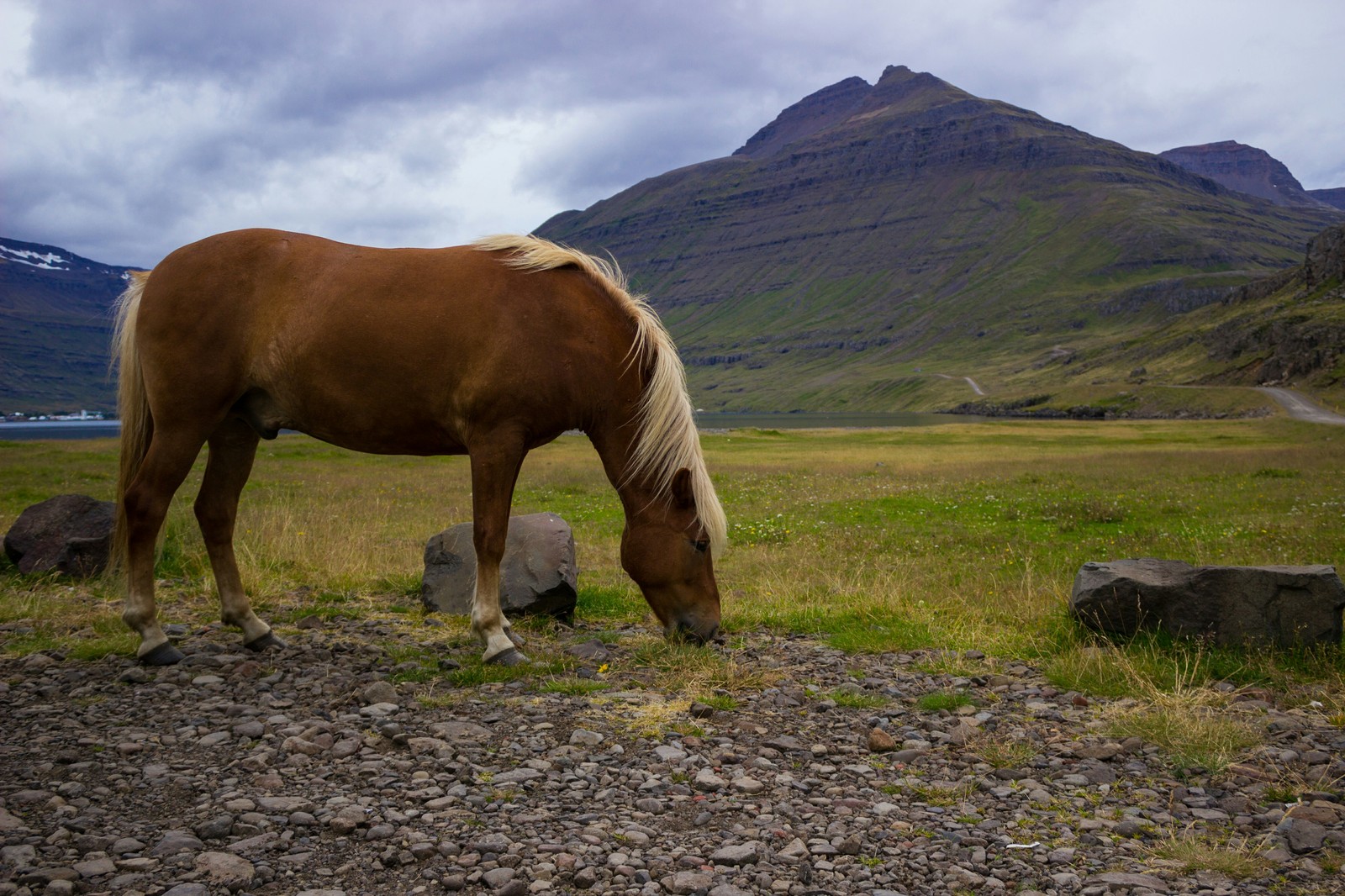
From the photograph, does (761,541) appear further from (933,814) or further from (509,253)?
(933,814)


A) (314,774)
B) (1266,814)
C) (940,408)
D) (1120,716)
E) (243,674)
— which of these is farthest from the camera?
(940,408)

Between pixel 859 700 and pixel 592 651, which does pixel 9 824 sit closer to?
pixel 592 651

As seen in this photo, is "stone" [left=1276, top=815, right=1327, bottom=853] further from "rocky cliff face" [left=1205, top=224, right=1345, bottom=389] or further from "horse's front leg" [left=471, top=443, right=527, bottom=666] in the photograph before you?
"rocky cliff face" [left=1205, top=224, right=1345, bottom=389]

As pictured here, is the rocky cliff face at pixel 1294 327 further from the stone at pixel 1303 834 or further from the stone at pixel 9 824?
the stone at pixel 9 824

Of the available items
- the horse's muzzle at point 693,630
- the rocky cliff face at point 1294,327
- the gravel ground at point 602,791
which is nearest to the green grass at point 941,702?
the gravel ground at point 602,791

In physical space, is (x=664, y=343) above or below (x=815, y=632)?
above

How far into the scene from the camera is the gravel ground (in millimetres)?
3668

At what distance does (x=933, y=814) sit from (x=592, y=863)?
1879 mm

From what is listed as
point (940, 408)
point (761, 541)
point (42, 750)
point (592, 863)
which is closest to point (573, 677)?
point (592, 863)

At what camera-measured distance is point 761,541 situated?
17484mm

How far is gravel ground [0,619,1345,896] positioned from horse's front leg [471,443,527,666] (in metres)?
0.49

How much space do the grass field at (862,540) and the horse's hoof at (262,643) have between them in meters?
1.03

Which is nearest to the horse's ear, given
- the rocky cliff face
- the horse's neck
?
the horse's neck

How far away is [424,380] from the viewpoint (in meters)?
6.96
